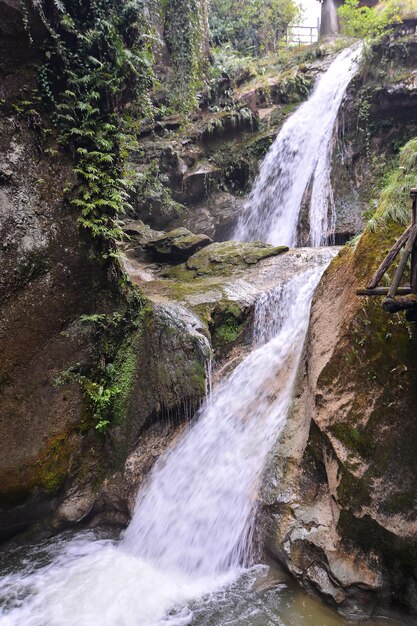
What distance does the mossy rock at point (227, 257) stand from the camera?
888cm

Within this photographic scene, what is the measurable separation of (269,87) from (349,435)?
45.0 ft

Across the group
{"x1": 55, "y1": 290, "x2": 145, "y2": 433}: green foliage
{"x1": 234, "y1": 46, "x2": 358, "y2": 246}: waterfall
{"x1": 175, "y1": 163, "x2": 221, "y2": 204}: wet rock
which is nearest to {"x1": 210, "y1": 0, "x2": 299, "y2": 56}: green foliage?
{"x1": 234, "y1": 46, "x2": 358, "y2": 246}: waterfall

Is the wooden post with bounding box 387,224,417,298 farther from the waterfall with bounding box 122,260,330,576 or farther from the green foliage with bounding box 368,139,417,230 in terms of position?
the waterfall with bounding box 122,260,330,576

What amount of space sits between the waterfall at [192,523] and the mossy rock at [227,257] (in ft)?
4.89

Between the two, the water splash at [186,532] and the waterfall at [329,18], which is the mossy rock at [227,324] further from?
the waterfall at [329,18]

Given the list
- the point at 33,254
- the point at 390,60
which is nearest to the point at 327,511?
the point at 33,254

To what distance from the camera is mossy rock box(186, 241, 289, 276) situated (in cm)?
888

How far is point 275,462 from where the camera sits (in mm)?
4820

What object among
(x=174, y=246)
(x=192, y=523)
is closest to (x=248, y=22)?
(x=174, y=246)

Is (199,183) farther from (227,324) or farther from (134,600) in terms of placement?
(134,600)

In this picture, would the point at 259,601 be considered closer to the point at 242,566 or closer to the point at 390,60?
the point at 242,566

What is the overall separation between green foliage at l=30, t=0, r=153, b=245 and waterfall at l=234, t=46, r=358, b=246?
18.9 feet

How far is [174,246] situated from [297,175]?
4.50 meters

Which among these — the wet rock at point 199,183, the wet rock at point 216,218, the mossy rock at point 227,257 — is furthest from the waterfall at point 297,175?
the mossy rock at point 227,257
